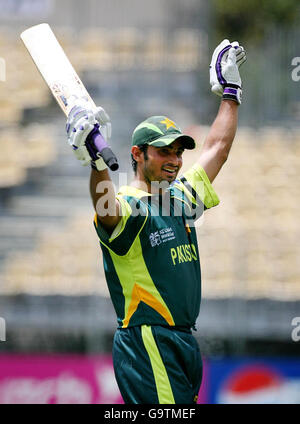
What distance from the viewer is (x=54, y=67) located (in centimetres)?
290

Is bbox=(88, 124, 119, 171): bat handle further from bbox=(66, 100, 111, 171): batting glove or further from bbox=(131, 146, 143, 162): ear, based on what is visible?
bbox=(131, 146, 143, 162): ear

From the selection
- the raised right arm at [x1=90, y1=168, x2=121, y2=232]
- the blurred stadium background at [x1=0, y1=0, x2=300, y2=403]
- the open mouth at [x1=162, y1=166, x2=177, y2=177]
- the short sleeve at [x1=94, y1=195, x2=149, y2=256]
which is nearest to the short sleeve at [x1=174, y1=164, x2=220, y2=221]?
the open mouth at [x1=162, y1=166, x2=177, y2=177]

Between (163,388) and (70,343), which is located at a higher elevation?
(163,388)

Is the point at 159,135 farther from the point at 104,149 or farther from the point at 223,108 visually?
the point at 104,149

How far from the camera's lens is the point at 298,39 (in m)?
8.30

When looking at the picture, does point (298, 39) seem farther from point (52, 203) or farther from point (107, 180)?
point (107, 180)

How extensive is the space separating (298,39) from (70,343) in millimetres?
4134

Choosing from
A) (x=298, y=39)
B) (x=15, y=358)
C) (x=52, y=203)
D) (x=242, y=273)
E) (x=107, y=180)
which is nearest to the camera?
(x=107, y=180)

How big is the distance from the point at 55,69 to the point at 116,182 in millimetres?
3791

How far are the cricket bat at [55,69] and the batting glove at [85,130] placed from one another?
0.17 m

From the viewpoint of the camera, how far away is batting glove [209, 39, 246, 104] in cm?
307
